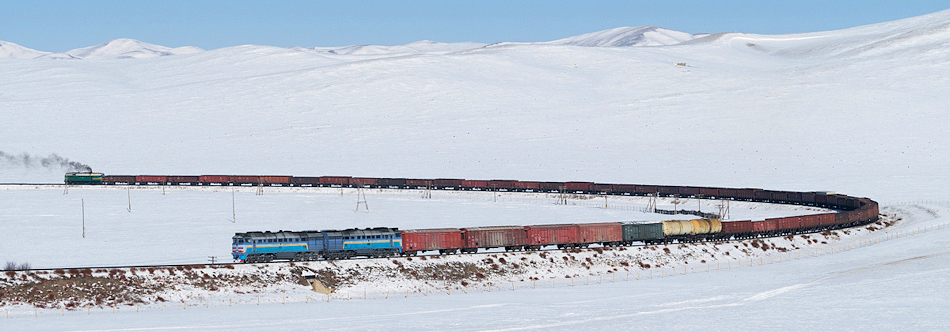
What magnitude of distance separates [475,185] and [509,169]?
19514 millimetres

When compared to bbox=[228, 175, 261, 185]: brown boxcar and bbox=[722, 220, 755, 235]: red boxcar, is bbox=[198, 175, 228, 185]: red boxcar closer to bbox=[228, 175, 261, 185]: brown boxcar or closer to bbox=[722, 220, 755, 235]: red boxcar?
bbox=[228, 175, 261, 185]: brown boxcar

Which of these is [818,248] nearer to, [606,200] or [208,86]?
[606,200]

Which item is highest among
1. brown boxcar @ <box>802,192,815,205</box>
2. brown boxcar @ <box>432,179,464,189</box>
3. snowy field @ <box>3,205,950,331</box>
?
brown boxcar @ <box>432,179,464,189</box>

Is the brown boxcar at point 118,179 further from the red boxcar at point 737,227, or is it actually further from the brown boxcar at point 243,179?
the red boxcar at point 737,227

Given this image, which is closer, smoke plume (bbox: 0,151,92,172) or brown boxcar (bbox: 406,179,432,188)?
brown boxcar (bbox: 406,179,432,188)

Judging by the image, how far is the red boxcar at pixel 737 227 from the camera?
63.3m

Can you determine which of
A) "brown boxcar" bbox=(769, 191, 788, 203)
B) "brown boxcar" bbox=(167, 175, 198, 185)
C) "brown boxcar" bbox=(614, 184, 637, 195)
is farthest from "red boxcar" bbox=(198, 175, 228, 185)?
"brown boxcar" bbox=(769, 191, 788, 203)

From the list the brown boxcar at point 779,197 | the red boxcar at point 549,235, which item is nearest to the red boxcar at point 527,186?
the brown boxcar at point 779,197

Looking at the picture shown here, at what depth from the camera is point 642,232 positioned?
196 feet

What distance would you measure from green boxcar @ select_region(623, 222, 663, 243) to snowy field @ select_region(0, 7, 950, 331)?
2013 mm

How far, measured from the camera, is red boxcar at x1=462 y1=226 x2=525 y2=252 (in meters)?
53.7

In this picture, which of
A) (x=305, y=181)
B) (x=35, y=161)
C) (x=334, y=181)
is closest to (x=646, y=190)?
(x=334, y=181)

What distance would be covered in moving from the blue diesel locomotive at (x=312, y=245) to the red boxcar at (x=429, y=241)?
50 centimetres

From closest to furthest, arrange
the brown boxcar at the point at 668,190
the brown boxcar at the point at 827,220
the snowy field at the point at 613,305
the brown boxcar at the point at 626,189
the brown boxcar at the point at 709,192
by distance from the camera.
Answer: the snowy field at the point at 613,305, the brown boxcar at the point at 827,220, the brown boxcar at the point at 709,192, the brown boxcar at the point at 668,190, the brown boxcar at the point at 626,189
